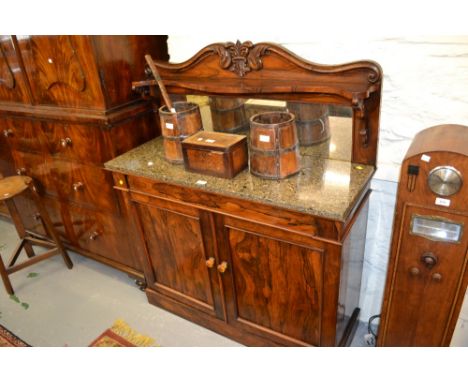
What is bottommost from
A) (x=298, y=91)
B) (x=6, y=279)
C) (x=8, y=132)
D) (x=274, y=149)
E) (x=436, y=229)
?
(x=6, y=279)

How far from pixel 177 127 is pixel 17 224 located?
1.48 meters

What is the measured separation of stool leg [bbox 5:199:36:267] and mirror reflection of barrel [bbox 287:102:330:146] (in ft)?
5.78

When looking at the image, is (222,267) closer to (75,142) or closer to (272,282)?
(272,282)

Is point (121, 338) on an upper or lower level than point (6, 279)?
lower

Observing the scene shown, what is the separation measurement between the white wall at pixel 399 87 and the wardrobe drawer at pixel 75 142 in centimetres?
74

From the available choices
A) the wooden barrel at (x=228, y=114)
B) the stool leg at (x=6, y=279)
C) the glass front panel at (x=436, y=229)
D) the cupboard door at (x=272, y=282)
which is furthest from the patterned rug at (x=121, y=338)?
the glass front panel at (x=436, y=229)

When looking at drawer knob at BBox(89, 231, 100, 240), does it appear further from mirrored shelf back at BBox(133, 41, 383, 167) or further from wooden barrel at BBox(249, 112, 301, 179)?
wooden barrel at BBox(249, 112, 301, 179)

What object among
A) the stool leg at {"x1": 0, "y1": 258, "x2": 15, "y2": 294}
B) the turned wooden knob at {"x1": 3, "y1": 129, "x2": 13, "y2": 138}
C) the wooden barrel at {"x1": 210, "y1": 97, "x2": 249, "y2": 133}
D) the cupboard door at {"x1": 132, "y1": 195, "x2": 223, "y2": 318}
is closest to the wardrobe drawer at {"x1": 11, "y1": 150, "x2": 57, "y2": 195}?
the turned wooden knob at {"x1": 3, "y1": 129, "x2": 13, "y2": 138}

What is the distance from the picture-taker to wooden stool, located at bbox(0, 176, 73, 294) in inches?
85.7

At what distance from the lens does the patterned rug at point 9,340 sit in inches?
76.8

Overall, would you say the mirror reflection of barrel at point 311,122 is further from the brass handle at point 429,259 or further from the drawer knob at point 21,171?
the drawer knob at point 21,171

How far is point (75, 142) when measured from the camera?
6.46ft

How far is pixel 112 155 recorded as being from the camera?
6.15 ft

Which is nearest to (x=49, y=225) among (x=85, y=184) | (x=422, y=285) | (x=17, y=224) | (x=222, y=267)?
(x=17, y=224)
